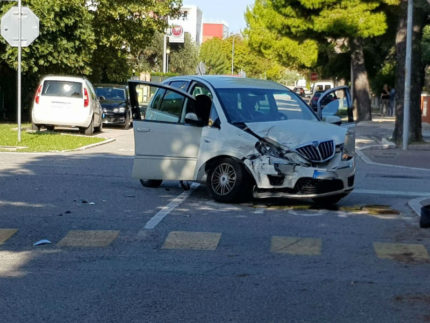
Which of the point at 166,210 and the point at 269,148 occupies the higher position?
the point at 269,148

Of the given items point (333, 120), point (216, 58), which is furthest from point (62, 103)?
point (216, 58)

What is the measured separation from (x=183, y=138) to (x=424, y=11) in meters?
15.4

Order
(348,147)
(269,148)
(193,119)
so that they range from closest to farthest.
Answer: (269,148), (348,147), (193,119)

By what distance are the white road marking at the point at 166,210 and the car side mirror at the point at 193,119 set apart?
3.54 feet

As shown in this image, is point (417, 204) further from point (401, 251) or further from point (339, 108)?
point (401, 251)

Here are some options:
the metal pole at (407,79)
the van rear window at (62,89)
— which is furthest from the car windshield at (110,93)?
the metal pole at (407,79)

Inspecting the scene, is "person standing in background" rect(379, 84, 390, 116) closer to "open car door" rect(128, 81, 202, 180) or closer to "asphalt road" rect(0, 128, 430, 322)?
"asphalt road" rect(0, 128, 430, 322)

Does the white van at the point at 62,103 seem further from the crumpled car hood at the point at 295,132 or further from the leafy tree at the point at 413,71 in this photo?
the crumpled car hood at the point at 295,132

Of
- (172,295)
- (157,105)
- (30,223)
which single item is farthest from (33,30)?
(172,295)

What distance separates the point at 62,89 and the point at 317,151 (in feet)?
55.5

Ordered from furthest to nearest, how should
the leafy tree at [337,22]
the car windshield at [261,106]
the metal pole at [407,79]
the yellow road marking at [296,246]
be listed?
1. the leafy tree at [337,22]
2. the metal pole at [407,79]
3. the car windshield at [261,106]
4. the yellow road marking at [296,246]

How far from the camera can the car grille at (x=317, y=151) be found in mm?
11617

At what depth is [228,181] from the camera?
481 inches

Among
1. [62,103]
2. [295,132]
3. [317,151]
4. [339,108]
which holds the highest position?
[339,108]
